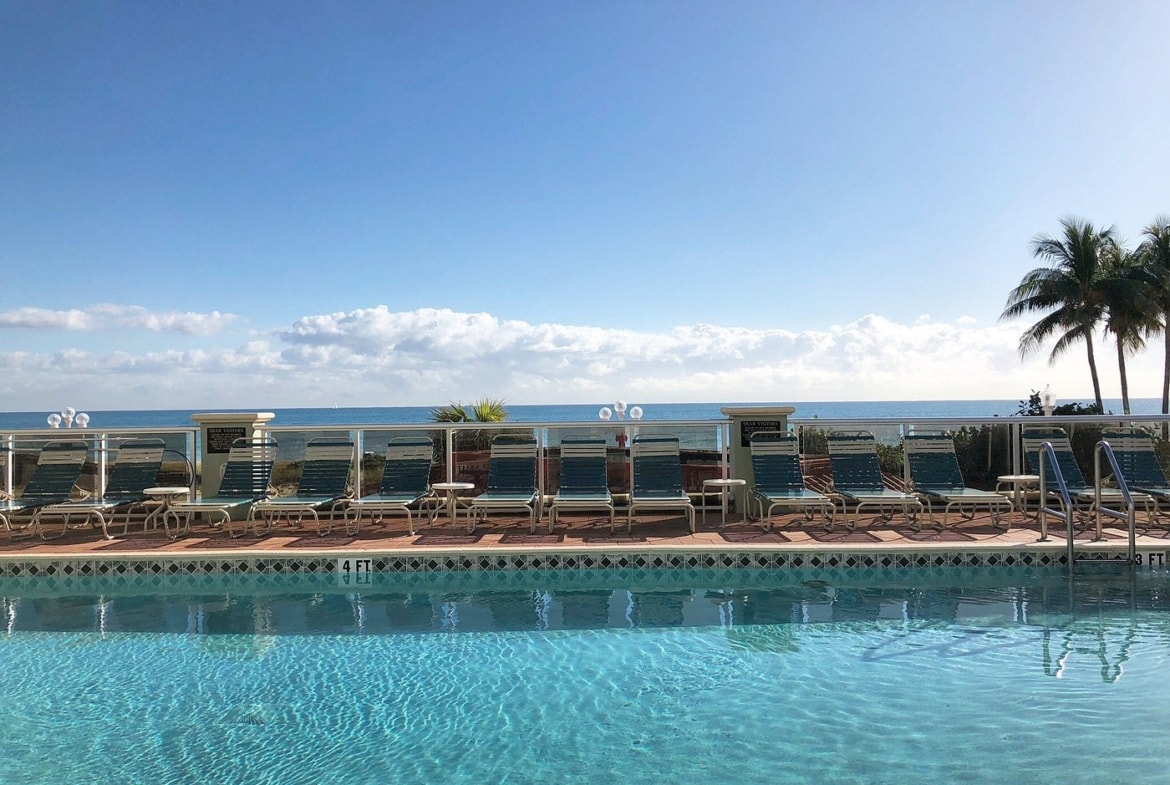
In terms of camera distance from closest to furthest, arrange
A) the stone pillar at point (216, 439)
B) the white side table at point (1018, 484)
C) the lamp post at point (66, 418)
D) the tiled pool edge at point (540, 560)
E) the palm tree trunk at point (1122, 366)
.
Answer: the tiled pool edge at point (540, 560) → the white side table at point (1018, 484) → the stone pillar at point (216, 439) → the lamp post at point (66, 418) → the palm tree trunk at point (1122, 366)

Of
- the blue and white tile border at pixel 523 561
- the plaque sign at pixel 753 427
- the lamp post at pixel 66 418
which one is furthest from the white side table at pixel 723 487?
the lamp post at pixel 66 418

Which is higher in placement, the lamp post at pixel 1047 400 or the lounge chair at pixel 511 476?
the lamp post at pixel 1047 400

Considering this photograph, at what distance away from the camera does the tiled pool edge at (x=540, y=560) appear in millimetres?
6344

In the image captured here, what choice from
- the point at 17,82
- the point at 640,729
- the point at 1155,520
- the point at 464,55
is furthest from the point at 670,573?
the point at 17,82

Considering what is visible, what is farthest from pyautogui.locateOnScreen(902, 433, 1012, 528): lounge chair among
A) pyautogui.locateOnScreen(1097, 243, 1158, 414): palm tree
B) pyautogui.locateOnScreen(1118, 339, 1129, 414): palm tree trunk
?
pyautogui.locateOnScreen(1118, 339, 1129, 414): palm tree trunk

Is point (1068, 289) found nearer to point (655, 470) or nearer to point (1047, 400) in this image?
point (1047, 400)

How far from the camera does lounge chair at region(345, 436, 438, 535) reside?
7688mm

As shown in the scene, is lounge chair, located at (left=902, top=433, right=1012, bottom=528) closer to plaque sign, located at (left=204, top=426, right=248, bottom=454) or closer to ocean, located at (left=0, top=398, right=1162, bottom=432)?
plaque sign, located at (left=204, top=426, right=248, bottom=454)

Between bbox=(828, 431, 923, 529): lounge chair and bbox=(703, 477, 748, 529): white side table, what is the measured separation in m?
1.04

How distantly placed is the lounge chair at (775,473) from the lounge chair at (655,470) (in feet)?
2.68

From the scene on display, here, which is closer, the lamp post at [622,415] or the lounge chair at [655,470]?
the lounge chair at [655,470]

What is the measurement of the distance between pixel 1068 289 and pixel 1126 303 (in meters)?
1.74

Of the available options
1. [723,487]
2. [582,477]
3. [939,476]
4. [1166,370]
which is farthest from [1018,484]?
[1166,370]

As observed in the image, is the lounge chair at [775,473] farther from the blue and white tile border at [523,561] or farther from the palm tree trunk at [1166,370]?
the palm tree trunk at [1166,370]
